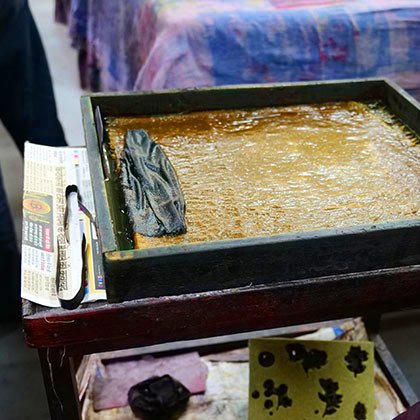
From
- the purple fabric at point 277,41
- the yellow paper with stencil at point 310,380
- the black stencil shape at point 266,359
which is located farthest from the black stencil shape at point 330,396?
the purple fabric at point 277,41

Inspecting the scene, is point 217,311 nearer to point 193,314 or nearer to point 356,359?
point 193,314

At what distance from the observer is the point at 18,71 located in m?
1.80

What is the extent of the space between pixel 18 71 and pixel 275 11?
32.5 inches

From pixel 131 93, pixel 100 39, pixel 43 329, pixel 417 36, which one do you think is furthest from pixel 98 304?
pixel 100 39

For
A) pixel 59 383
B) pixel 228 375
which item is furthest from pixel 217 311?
pixel 228 375

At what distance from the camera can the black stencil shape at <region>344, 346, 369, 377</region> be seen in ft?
3.76

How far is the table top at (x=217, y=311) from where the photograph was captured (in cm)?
72

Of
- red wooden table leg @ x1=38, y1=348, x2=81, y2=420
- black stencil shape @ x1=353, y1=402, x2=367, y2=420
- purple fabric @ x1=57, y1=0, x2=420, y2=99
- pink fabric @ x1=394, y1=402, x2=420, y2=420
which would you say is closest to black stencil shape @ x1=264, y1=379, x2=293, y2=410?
black stencil shape @ x1=353, y1=402, x2=367, y2=420

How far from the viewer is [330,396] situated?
1.15 metres

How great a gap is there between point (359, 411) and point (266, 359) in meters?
0.21

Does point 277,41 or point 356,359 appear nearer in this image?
point 356,359

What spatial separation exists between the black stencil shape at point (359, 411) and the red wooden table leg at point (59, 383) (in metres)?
0.57

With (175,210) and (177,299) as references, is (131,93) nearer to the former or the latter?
(175,210)

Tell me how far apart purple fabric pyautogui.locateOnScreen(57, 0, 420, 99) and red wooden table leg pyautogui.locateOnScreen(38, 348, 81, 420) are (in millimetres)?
1065
